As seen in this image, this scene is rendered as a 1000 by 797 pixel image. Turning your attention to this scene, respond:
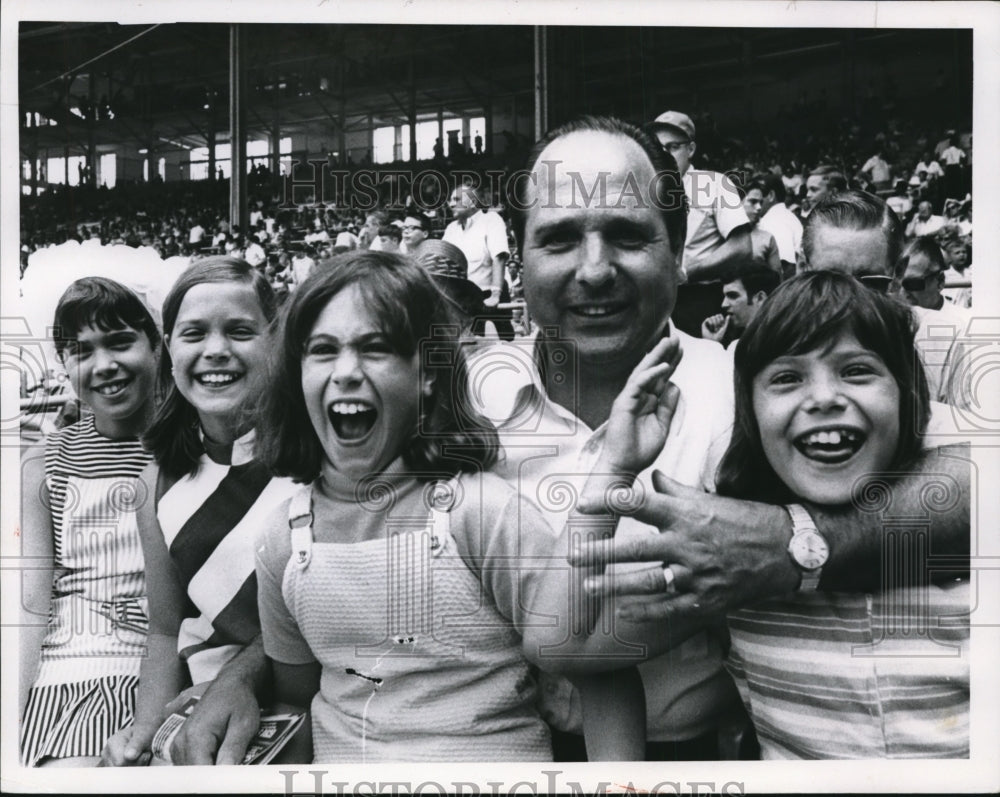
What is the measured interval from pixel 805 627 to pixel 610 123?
1760 mm

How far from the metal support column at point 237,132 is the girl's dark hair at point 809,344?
1.73 meters

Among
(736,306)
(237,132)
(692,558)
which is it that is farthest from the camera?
(237,132)

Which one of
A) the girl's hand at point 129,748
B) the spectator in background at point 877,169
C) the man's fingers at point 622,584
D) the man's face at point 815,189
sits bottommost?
the girl's hand at point 129,748

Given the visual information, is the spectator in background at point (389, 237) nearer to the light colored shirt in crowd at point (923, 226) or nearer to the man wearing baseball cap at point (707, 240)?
the man wearing baseball cap at point (707, 240)

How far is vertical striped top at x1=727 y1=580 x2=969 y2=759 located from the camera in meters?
2.91

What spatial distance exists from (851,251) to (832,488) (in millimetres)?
790

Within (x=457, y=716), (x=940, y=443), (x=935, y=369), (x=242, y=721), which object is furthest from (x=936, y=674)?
(x=242, y=721)

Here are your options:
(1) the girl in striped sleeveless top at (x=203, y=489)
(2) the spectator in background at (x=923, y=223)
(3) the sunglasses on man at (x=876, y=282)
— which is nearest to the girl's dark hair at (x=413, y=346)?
(1) the girl in striped sleeveless top at (x=203, y=489)

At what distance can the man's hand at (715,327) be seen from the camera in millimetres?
2959

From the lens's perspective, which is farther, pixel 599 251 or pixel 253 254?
pixel 253 254

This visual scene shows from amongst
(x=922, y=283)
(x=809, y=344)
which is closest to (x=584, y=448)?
(x=809, y=344)

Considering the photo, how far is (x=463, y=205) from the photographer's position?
2.94 metres

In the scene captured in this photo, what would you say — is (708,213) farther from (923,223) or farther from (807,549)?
(807,549)

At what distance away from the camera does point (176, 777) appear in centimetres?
299
